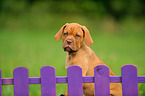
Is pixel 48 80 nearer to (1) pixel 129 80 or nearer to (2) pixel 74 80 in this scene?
(2) pixel 74 80

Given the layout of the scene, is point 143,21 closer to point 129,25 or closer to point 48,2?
point 129,25

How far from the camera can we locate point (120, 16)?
21.0 meters

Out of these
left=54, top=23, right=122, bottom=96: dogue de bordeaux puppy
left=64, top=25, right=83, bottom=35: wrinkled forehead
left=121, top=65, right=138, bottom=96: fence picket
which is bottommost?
left=121, top=65, right=138, bottom=96: fence picket

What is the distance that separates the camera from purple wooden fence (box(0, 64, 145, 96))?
10.2 feet

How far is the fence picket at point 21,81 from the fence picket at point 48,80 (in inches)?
9.2

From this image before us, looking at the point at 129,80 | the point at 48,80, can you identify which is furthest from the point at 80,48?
the point at 129,80

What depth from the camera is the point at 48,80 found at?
315 cm

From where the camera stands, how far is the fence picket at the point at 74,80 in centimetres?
310

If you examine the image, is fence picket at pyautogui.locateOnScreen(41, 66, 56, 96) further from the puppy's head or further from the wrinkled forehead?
the wrinkled forehead

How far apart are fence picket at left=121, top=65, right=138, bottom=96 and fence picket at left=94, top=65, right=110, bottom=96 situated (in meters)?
0.23

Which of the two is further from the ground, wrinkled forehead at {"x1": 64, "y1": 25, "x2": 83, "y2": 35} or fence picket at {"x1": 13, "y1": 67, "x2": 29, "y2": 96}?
wrinkled forehead at {"x1": 64, "y1": 25, "x2": 83, "y2": 35}

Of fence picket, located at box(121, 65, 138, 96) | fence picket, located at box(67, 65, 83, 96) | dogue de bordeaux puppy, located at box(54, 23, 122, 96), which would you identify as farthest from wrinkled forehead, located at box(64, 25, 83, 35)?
fence picket, located at box(121, 65, 138, 96)

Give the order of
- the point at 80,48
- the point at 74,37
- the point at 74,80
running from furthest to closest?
the point at 80,48
the point at 74,37
the point at 74,80

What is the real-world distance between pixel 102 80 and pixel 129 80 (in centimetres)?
38
